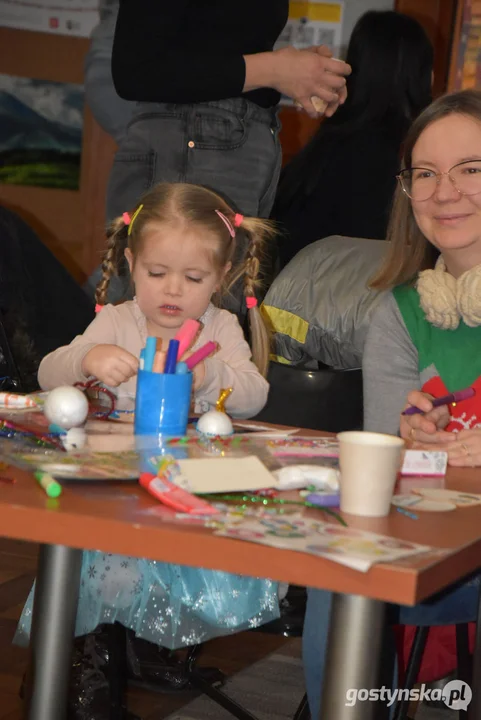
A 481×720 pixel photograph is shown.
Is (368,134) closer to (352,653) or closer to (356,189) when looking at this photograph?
(356,189)

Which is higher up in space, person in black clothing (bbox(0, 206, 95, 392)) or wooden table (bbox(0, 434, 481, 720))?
person in black clothing (bbox(0, 206, 95, 392))

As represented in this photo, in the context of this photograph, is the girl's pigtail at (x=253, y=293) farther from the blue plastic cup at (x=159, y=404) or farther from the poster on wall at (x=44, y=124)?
the poster on wall at (x=44, y=124)

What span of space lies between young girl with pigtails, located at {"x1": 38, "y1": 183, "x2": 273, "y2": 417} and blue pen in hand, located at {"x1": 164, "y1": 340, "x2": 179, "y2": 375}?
33 cm

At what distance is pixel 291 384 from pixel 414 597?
3.39 ft

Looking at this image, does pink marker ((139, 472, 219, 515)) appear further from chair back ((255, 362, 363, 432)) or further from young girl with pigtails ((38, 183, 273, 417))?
chair back ((255, 362, 363, 432))

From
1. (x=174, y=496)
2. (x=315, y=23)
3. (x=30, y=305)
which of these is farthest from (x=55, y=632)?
(x=315, y=23)

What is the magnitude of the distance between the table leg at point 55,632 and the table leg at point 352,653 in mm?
313

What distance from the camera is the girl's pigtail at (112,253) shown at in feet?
6.08

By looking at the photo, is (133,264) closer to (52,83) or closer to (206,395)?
(206,395)

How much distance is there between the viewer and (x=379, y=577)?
2.60 ft

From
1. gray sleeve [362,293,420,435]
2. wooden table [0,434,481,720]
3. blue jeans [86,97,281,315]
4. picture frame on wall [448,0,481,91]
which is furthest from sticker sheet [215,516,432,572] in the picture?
picture frame on wall [448,0,481,91]

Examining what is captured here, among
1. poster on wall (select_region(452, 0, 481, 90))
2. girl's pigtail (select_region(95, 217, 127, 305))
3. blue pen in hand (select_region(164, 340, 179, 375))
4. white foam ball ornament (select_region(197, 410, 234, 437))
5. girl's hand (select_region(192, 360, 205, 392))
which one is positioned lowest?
white foam ball ornament (select_region(197, 410, 234, 437))

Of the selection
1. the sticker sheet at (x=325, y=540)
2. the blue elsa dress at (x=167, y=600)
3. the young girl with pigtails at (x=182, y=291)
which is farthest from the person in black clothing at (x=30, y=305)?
the sticker sheet at (x=325, y=540)

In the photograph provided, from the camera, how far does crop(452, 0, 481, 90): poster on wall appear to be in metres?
3.76
